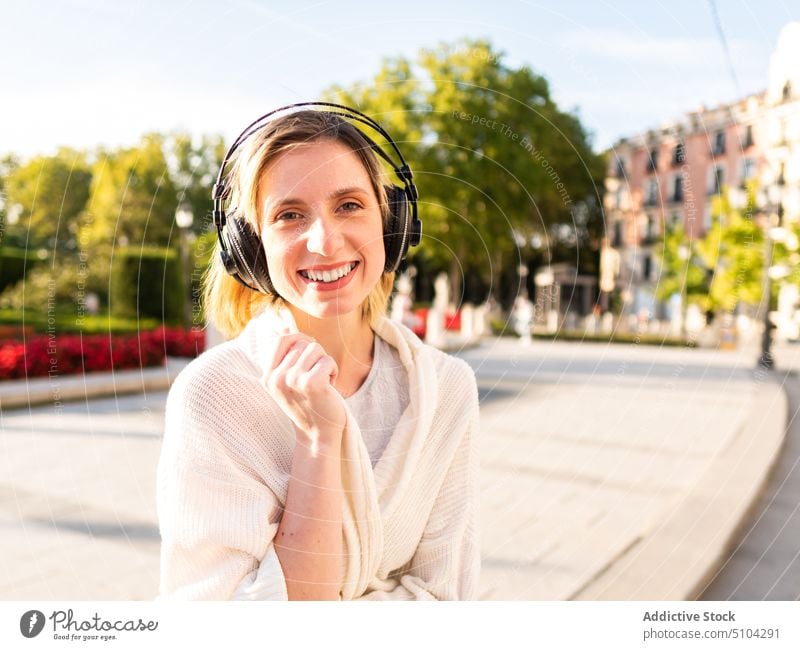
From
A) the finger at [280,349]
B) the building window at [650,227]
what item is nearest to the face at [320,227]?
the finger at [280,349]

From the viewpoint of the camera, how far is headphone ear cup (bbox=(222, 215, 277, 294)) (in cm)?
103

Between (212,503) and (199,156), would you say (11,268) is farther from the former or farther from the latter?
(212,503)

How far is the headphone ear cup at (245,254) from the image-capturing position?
3.36 feet

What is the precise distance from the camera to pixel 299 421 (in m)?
0.96

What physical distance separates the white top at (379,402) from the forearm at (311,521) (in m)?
0.15

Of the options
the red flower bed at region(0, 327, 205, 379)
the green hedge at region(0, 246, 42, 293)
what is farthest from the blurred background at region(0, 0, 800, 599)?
the green hedge at region(0, 246, 42, 293)

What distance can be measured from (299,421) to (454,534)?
39 cm

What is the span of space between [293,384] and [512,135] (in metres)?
0.75

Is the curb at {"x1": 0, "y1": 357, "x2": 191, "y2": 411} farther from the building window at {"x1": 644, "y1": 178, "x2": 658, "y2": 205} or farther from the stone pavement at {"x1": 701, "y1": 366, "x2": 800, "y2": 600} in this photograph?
the stone pavement at {"x1": 701, "y1": 366, "x2": 800, "y2": 600}

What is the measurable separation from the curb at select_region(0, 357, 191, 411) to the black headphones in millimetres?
4210

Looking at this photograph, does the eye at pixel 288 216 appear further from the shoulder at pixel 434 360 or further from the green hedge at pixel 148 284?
the green hedge at pixel 148 284

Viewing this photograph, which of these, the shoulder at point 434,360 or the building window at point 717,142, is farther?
the building window at point 717,142

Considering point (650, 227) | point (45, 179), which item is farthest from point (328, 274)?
point (650, 227)

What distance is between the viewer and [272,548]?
997mm
